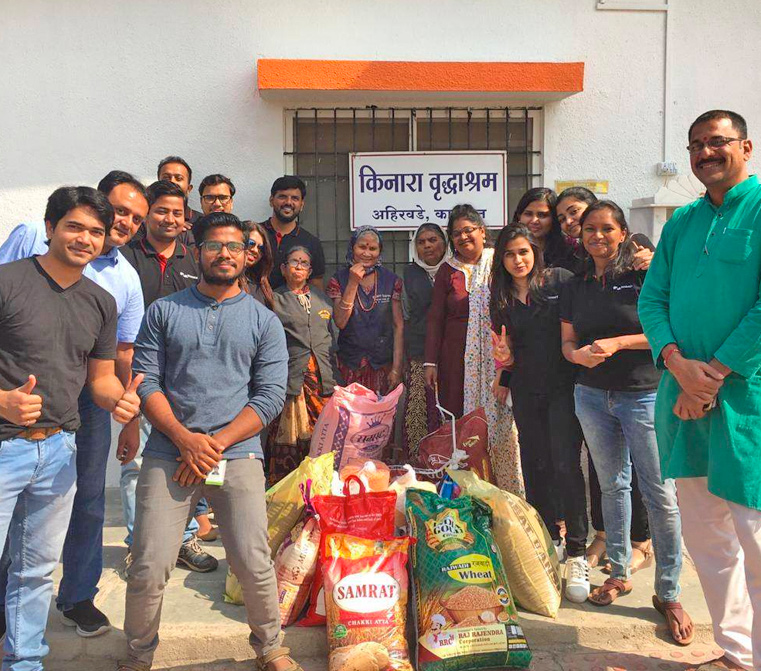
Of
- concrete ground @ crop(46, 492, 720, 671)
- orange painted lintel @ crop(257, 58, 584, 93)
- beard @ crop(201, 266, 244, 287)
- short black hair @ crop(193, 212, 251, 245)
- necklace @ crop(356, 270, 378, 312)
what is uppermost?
orange painted lintel @ crop(257, 58, 584, 93)

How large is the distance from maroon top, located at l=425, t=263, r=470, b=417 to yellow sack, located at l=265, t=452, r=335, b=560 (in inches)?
49.9

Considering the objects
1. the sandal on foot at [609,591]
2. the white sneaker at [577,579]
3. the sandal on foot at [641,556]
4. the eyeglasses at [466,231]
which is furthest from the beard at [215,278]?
the sandal on foot at [641,556]

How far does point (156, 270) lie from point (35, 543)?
5.55ft

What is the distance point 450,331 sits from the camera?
186 inches

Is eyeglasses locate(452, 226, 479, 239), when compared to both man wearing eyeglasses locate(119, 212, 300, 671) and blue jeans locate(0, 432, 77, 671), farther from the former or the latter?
blue jeans locate(0, 432, 77, 671)

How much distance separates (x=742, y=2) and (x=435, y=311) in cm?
359

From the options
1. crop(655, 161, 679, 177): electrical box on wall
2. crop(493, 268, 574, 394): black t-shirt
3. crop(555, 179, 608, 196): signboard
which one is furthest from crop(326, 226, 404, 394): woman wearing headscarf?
crop(655, 161, 679, 177): electrical box on wall

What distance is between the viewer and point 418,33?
562 centimetres

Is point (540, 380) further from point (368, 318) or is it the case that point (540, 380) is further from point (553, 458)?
point (368, 318)

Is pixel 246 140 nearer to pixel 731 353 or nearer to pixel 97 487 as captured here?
pixel 97 487

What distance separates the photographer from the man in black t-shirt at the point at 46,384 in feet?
9.06

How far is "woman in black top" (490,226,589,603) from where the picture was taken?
3.87m

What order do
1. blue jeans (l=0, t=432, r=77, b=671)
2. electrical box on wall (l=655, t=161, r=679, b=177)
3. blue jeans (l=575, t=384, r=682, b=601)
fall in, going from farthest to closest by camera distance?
electrical box on wall (l=655, t=161, r=679, b=177), blue jeans (l=575, t=384, r=682, b=601), blue jeans (l=0, t=432, r=77, b=671)

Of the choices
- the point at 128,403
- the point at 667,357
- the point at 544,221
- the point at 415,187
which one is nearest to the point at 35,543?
the point at 128,403
